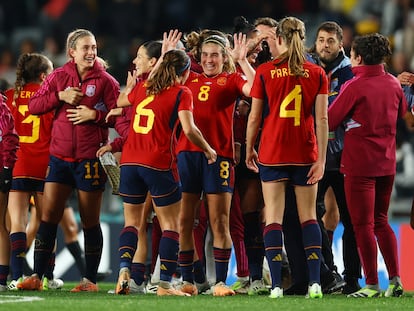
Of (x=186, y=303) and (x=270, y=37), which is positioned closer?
(x=186, y=303)

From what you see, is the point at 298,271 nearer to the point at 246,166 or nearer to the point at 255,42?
the point at 246,166

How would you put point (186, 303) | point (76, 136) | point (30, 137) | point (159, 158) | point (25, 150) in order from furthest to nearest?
point (30, 137) → point (25, 150) → point (76, 136) → point (159, 158) → point (186, 303)

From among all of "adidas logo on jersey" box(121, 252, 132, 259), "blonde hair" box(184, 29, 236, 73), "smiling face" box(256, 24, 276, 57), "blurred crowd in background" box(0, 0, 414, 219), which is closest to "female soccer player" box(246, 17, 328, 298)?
"blonde hair" box(184, 29, 236, 73)

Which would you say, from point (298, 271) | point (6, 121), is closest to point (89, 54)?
point (6, 121)

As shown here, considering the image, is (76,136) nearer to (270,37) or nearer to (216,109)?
(216,109)

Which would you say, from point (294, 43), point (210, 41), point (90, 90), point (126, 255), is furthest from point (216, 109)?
point (126, 255)

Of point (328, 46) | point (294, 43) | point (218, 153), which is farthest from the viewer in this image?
point (328, 46)

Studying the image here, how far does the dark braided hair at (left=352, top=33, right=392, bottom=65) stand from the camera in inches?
343

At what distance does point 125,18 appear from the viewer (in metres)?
19.4

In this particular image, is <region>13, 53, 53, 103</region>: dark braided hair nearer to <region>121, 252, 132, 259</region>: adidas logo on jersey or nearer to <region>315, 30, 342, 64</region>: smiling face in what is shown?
<region>121, 252, 132, 259</region>: adidas logo on jersey

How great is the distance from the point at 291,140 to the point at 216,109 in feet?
2.87

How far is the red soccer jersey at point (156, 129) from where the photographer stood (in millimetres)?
8508

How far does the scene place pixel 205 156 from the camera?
8797mm

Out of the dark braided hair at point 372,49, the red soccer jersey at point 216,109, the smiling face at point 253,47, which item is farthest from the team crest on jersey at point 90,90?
the dark braided hair at point 372,49
